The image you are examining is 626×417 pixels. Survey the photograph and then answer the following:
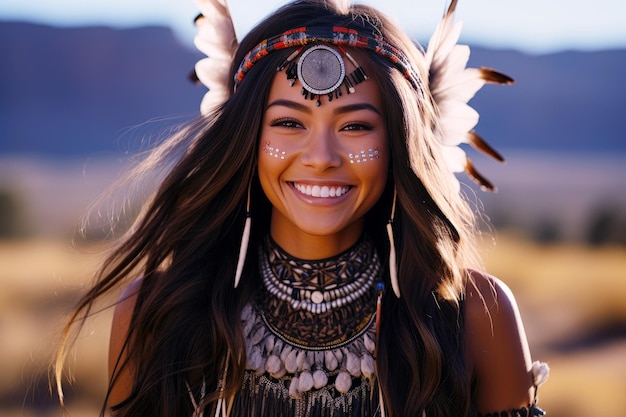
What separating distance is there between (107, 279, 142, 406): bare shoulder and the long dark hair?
0.03 metres

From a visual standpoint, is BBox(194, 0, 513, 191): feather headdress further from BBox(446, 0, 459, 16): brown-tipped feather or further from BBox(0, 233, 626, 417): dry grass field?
BBox(0, 233, 626, 417): dry grass field

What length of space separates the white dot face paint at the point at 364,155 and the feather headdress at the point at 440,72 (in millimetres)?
515

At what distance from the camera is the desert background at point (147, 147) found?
9.83 metres

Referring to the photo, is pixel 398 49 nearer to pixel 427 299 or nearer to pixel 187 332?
pixel 427 299

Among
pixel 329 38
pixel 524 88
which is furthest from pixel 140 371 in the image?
pixel 524 88

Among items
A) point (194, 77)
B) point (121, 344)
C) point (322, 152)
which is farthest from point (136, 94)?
point (322, 152)

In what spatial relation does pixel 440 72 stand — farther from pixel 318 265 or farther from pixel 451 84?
pixel 318 265

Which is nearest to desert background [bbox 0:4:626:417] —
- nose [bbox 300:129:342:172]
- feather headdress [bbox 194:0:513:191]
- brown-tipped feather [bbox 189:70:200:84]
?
brown-tipped feather [bbox 189:70:200:84]

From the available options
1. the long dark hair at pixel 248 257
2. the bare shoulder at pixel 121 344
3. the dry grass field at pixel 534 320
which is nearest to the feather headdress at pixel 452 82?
the long dark hair at pixel 248 257

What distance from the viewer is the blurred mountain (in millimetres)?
42125

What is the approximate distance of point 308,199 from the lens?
10.7ft

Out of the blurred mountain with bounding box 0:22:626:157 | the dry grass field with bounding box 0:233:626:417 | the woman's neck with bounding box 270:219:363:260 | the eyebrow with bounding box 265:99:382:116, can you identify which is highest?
the blurred mountain with bounding box 0:22:626:157

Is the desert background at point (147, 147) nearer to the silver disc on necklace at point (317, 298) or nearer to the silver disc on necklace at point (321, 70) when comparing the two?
the silver disc on necklace at point (317, 298)

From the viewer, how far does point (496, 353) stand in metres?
3.35
